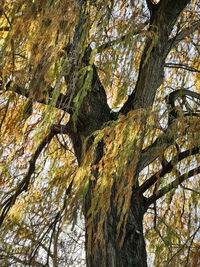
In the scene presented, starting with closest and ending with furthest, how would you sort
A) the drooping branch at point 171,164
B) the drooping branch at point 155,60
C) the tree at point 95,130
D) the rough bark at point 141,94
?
the tree at point 95,130
the drooping branch at point 171,164
the rough bark at point 141,94
the drooping branch at point 155,60

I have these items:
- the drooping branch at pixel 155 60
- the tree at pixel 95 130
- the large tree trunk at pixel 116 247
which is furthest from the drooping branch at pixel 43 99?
the large tree trunk at pixel 116 247

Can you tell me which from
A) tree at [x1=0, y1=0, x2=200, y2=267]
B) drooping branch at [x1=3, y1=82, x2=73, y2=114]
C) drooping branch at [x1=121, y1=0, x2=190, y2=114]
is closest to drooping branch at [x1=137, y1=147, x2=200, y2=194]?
tree at [x1=0, y1=0, x2=200, y2=267]

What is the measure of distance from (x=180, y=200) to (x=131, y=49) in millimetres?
1285

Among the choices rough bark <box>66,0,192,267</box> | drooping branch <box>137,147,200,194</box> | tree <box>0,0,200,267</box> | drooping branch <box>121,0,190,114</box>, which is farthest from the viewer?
drooping branch <box>121,0,190,114</box>

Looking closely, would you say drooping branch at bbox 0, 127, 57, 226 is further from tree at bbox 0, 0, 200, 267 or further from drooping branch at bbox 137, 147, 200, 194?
drooping branch at bbox 137, 147, 200, 194

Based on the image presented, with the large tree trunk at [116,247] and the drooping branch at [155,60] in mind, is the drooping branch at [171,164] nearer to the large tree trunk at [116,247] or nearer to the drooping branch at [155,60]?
the large tree trunk at [116,247]

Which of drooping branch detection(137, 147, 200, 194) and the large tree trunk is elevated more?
drooping branch detection(137, 147, 200, 194)

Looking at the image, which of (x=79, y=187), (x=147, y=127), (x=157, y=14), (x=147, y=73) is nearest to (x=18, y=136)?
(x=79, y=187)

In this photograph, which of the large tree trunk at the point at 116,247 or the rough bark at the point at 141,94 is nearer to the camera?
the large tree trunk at the point at 116,247

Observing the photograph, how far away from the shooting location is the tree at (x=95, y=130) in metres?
1.53

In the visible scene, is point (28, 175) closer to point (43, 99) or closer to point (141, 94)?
point (43, 99)

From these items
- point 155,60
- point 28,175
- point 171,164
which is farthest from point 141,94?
point 28,175

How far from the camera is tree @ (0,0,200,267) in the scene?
153cm

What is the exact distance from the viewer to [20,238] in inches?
85.1
